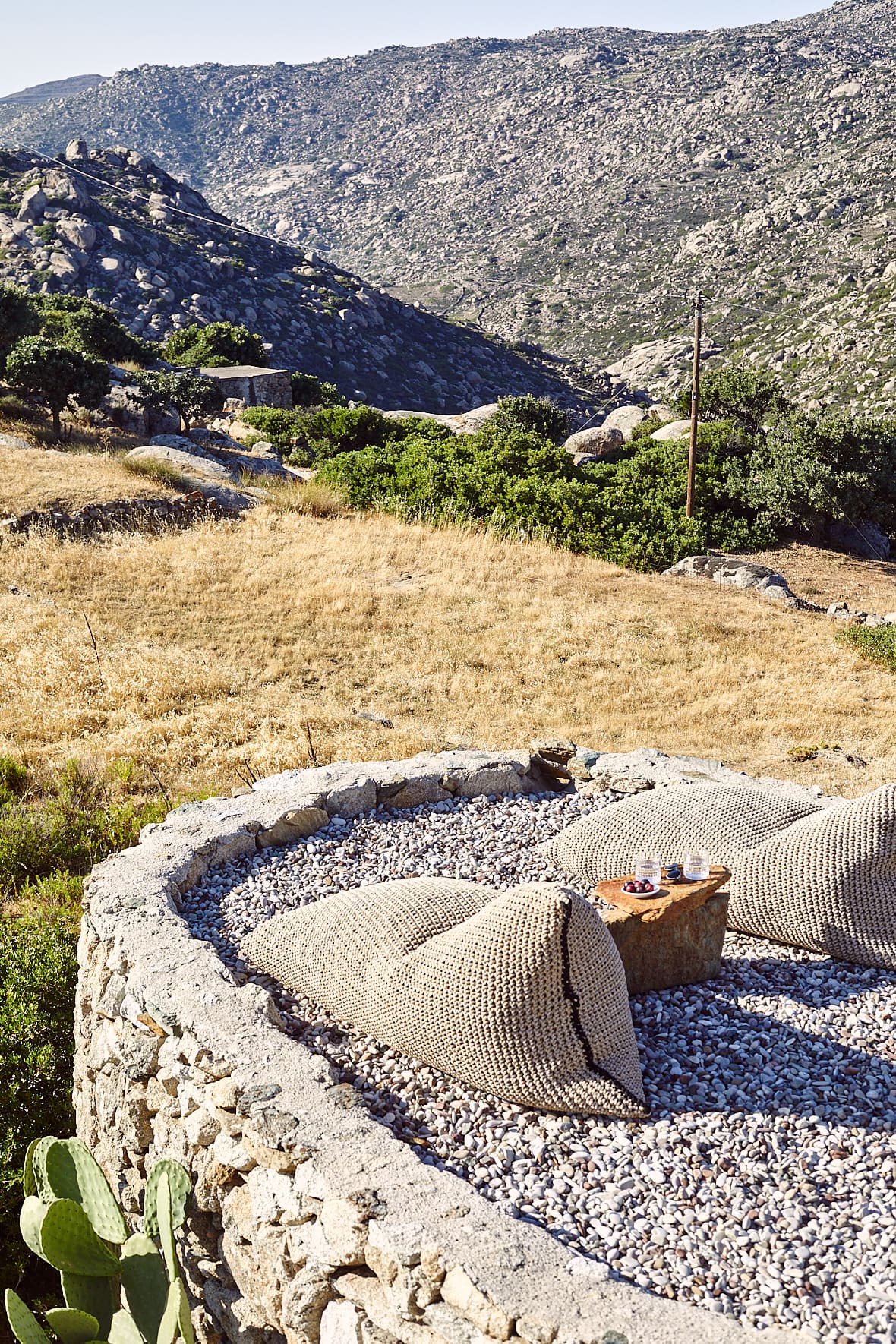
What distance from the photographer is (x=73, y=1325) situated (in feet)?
10.2

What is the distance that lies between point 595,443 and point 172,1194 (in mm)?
28643

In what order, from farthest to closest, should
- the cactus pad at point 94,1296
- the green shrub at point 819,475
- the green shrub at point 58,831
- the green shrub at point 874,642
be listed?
1. the green shrub at point 819,475
2. the green shrub at point 874,642
3. the green shrub at point 58,831
4. the cactus pad at point 94,1296

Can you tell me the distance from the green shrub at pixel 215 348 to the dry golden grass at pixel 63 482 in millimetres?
23454

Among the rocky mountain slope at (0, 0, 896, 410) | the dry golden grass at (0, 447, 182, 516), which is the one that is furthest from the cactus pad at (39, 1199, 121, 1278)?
the rocky mountain slope at (0, 0, 896, 410)

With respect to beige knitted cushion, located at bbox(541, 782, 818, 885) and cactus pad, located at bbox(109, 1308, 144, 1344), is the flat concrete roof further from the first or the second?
cactus pad, located at bbox(109, 1308, 144, 1344)

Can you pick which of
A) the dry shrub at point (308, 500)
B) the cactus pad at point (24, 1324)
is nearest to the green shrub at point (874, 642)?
the dry shrub at point (308, 500)

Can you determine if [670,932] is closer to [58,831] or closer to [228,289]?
[58,831]

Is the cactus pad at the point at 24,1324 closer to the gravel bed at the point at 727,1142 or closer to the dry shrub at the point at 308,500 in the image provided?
the gravel bed at the point at 727,1142

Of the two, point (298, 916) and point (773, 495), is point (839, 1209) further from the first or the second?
point (773, 495)

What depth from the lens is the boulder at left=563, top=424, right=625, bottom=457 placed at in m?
29.8

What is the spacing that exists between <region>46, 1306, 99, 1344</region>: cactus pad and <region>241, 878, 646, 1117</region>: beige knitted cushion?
54.4 inches

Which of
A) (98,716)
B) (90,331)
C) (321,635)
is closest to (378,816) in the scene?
(98,716)

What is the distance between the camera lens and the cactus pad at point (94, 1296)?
3.21 m

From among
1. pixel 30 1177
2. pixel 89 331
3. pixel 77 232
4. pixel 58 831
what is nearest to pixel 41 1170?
pixel 30 1177
